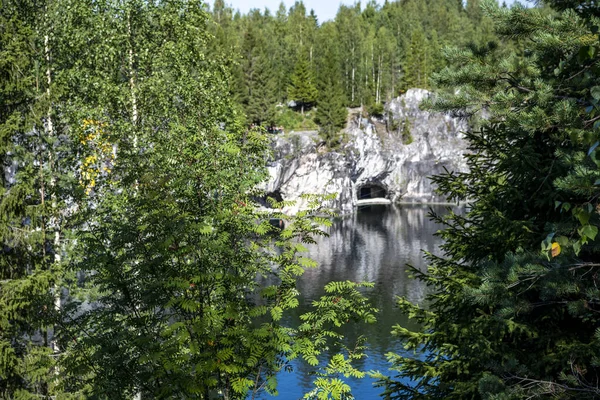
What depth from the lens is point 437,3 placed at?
143250 mm

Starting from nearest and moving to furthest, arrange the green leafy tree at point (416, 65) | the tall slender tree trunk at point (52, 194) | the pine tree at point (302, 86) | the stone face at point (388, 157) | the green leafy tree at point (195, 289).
Result: the green leafy tree at point (195, 289) < the tall slender tree trunk at point (52, 194) < the stone face at point (388, 157) < the pine tree at point (302, 86) < the green leafy tree at point (416, 65)

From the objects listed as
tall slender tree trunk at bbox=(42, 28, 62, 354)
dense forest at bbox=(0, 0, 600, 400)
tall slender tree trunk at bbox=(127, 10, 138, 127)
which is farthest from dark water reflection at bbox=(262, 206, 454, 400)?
tall slender tree trunk at bbox=(127, 10, 138, 127)

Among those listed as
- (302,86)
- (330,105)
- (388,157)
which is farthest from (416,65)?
(330,105)

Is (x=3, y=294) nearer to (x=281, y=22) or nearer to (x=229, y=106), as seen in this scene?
(x=229, y=106)

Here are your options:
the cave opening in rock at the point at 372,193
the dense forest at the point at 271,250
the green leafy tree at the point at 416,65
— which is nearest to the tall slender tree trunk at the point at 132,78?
the dense forest at the point at 271,250

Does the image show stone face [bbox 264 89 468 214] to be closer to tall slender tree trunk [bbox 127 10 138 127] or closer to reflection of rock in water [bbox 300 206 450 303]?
reflection of rock in water [bbox 300 206 450 303]

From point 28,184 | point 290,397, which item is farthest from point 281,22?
point 28,184

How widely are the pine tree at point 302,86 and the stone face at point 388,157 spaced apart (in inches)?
317

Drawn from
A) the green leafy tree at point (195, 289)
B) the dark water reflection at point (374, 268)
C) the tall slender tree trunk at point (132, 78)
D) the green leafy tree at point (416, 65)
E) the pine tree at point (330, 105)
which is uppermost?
the green leafy tree at point (416, 65)

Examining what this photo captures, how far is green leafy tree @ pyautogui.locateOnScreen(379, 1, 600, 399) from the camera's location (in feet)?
24.3

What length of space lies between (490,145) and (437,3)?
146 m

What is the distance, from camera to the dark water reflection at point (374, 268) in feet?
98.8

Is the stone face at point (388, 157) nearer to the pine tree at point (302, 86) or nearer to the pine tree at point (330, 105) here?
the pine tree at point (330, 105)

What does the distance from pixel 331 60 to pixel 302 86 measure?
21.4 ft
